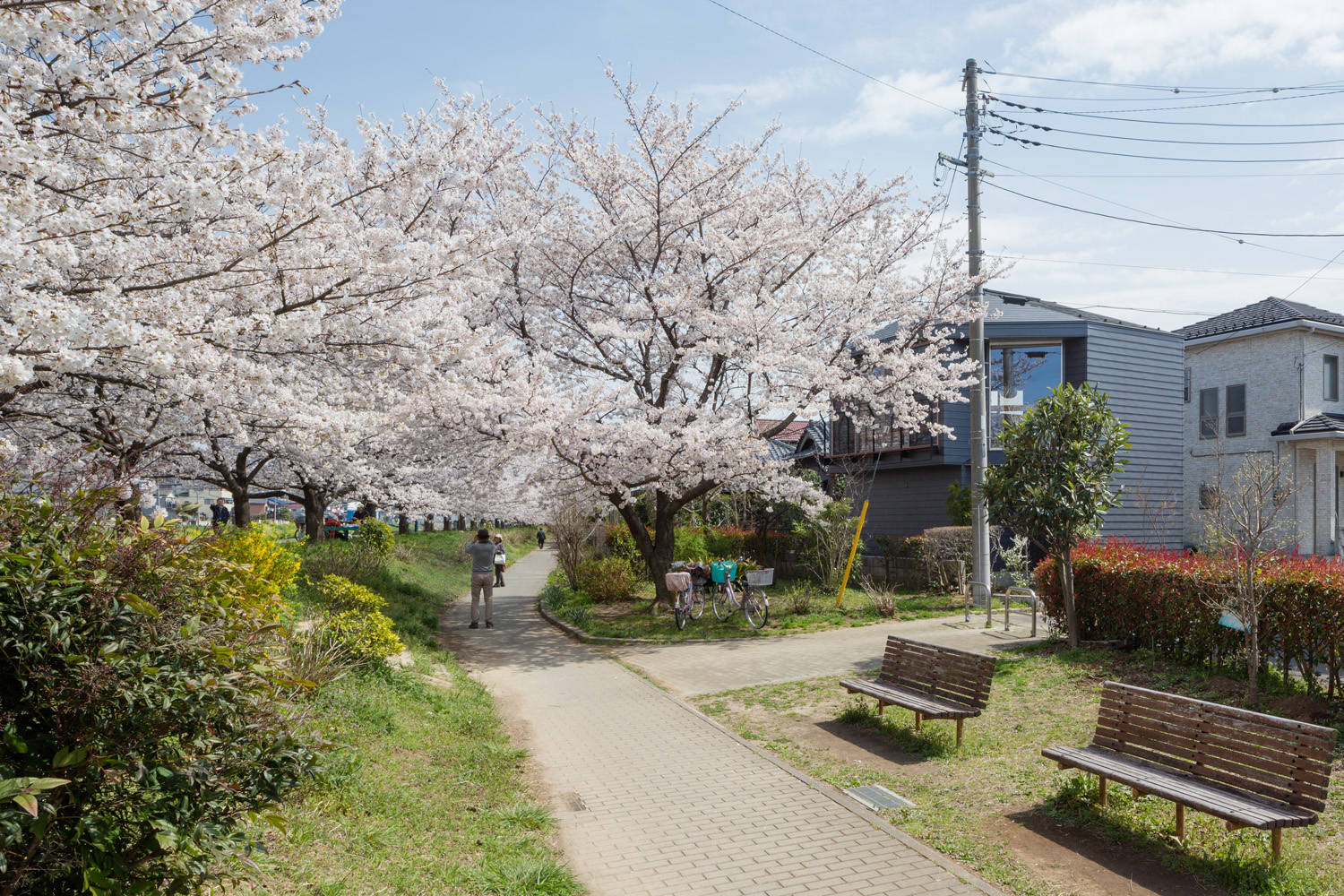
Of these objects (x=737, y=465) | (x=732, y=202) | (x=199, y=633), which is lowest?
(x=199, y=633)

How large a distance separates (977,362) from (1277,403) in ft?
45.4

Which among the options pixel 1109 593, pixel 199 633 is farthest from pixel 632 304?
pixel 199 633

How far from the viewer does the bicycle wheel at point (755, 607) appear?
14477 millimetres

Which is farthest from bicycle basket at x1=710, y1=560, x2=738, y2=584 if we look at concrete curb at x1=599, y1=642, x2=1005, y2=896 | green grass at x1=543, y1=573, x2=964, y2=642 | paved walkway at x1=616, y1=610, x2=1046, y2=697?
concrete curb at x1=599, y1=642, x2=1005, y2=896

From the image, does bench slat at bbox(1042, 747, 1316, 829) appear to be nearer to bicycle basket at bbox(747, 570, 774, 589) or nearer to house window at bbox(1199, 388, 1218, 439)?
bicycle basket at bbox(747, 570, 774, 589)

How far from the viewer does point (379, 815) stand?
543 cm

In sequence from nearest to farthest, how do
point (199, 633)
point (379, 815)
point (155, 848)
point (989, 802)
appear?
point (155, 848) → point (199, 633) → point (379, 815) → point (989, 802)

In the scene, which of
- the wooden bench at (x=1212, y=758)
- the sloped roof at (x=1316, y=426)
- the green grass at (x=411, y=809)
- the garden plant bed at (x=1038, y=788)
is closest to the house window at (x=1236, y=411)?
the sloped roof at (x=1316, y=426)

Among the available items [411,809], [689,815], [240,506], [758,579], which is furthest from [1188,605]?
[240,506]

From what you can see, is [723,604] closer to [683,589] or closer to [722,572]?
[722,572]

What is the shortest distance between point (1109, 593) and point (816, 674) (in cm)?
381

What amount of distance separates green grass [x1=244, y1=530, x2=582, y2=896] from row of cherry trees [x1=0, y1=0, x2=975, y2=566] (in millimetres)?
2541

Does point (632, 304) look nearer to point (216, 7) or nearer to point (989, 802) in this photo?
point (216, 7)

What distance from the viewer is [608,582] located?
18.2m
